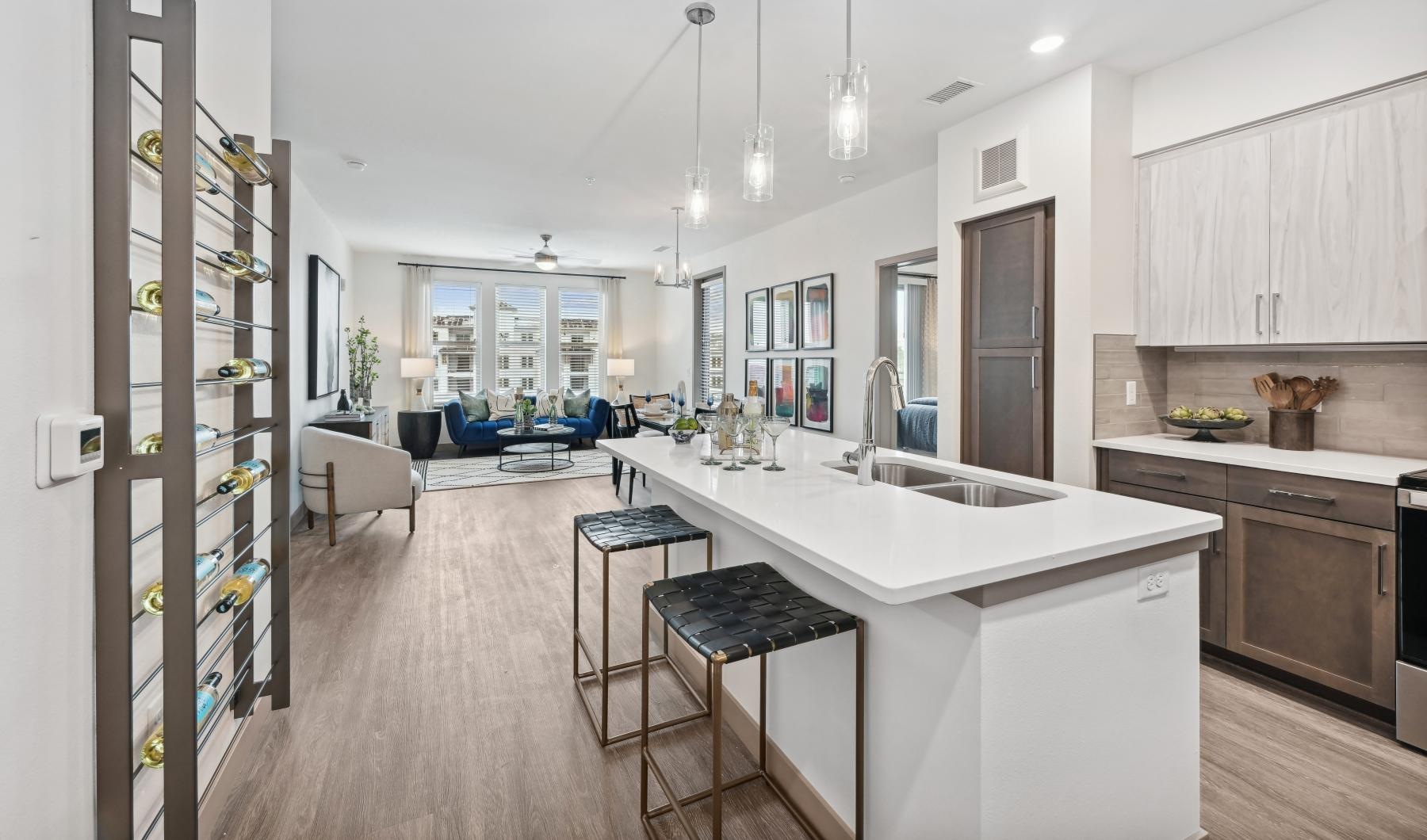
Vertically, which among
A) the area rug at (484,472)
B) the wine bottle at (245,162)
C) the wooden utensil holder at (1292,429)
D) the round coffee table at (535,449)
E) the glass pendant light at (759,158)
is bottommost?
the area rug at (484,472)

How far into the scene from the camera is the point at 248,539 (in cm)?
190

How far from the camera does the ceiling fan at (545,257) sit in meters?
7.21

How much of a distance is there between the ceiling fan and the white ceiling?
5.44 ft

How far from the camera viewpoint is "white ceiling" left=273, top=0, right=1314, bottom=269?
8.87 ft

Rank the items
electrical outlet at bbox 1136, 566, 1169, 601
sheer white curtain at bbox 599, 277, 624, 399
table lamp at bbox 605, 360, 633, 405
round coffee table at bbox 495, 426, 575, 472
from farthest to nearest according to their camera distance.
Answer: sheer white curtain at bbox 599, 277, 624, 399 → table lamp at bbox 605, 360, 633, 405 → round coffee table at bbox 495, 426, 575, 472 → electrical outlet at bbox 1136, 566, 1169, 601

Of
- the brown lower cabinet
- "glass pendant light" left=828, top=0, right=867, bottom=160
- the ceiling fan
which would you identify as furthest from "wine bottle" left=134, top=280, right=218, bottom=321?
the ceiling fan

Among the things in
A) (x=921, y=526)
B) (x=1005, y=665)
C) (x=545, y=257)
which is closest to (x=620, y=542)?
(x=921, y=526)

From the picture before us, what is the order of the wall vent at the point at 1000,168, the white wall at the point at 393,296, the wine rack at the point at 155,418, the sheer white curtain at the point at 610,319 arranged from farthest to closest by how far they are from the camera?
the sheer white curtain at the point at 610,319 < the white wall at the point at 393,296 < the wall vent at the point at 1000,168 < the wine rack at the point at 155,418

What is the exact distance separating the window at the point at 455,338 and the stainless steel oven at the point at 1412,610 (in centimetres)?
916

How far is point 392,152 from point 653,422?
298 cm

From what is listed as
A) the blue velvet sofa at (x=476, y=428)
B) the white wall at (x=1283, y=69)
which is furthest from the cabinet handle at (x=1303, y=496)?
the blue velvet sofa at (x=476, y=428)

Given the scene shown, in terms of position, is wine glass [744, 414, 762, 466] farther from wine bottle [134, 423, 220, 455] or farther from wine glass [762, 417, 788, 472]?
wine bottle [134, 423, 220, 455]

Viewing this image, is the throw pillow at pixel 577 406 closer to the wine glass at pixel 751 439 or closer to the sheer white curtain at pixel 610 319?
the sheer white curtain at pixel 610 319

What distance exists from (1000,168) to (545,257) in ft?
16.2
